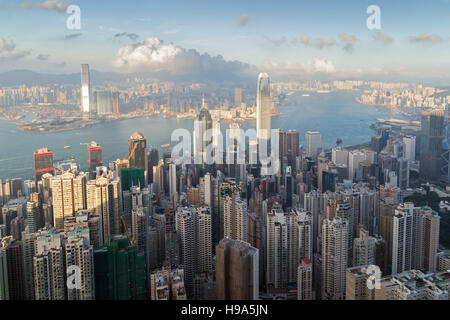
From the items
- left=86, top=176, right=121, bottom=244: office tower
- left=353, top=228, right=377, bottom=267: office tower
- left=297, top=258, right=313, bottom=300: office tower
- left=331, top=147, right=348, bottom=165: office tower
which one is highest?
left=331, top=147, right=348, bottom=165: office tower

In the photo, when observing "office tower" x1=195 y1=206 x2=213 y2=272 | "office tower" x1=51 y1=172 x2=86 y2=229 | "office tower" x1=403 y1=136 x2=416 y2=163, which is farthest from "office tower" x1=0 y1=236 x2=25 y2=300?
"office tower" x1=403 y1=136 x2=416 y2=163

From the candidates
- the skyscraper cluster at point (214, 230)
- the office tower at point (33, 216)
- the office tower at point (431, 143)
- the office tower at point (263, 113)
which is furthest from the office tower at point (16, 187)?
the office tower at point (431, 143)

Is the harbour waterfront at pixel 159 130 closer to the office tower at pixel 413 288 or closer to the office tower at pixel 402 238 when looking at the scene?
the office tower at pixel 402 238

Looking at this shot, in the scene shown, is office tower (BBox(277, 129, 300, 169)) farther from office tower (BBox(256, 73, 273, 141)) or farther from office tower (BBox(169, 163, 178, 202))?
office tower (BBox(169, 163, 178, 202))

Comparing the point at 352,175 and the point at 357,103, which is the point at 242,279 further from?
the point at 357,103

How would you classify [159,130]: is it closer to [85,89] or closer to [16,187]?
[85,89]
